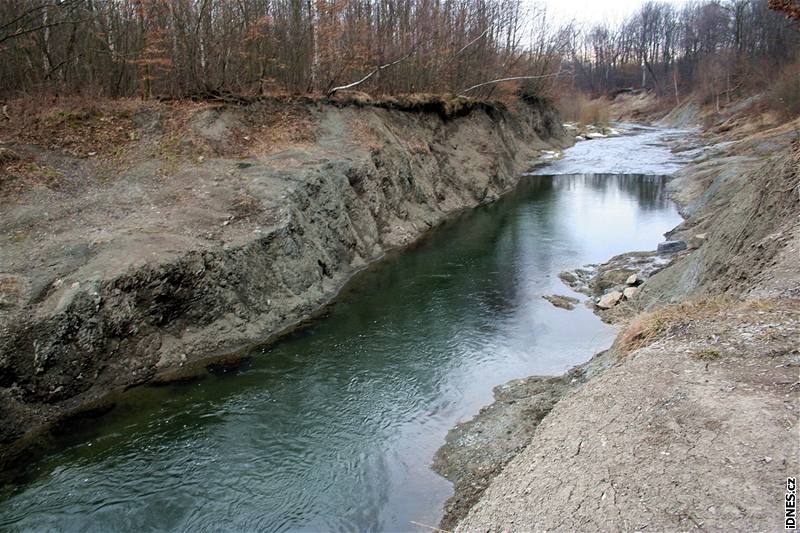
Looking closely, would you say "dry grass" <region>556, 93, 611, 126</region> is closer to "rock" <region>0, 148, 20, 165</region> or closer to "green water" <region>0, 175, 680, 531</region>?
"green water" <region>0, 175, 680, 531</region>

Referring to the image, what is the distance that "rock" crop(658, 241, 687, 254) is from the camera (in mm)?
17922

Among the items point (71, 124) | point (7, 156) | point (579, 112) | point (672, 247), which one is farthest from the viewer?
point (579, 112)

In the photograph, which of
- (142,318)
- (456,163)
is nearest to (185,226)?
(142,318)

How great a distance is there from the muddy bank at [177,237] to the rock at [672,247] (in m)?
9.23

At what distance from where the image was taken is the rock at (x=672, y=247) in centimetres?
1792

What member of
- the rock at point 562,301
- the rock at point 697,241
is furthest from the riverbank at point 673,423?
the rock at point 697,241

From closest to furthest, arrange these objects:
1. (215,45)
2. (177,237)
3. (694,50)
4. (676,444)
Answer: (676,444) → (177,237) → (215,45) → (694,50)

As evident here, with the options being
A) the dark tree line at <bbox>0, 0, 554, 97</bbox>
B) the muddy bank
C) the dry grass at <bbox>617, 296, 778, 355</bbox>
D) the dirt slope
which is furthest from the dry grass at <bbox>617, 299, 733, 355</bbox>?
the dark tree line at <bbox>0, 0, 554, 97</bbox>

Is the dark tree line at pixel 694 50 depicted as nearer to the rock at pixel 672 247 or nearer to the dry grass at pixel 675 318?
the rock at pixel 672 247

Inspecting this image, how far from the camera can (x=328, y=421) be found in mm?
10031

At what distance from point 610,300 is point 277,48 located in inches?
651

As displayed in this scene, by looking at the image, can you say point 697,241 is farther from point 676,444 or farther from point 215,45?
point 215,45

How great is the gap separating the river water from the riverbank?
3.09 feet

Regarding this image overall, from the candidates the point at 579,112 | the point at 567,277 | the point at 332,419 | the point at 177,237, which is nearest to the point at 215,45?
the point at 177,237
